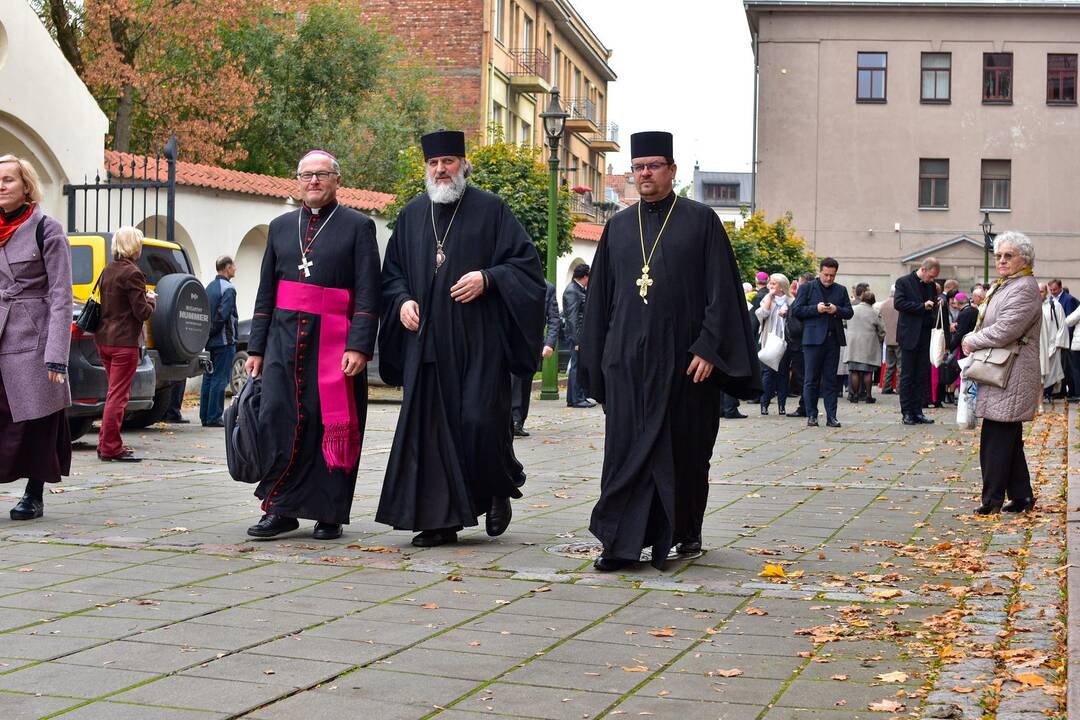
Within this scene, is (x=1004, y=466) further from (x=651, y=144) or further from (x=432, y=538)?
(x=432, y=538)

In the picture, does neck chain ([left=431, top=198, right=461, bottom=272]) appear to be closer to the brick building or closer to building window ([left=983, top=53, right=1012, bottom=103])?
the brick building

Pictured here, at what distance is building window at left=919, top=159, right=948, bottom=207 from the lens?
48.1 m

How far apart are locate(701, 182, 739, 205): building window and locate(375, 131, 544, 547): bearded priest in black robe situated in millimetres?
117048

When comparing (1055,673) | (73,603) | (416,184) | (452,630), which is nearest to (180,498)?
(73,603)

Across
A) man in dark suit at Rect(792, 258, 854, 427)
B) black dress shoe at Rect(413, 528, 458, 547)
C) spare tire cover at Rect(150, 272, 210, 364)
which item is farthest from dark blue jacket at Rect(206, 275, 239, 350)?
black dress shoe at Rect(413, 528, 458, 547)

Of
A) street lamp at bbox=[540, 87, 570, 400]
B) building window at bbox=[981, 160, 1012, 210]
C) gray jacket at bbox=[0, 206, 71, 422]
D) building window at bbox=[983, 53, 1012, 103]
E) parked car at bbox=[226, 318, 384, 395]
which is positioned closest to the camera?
gray jacket at bbox=[0, 206, 71, 422]

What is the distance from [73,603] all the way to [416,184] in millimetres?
20931

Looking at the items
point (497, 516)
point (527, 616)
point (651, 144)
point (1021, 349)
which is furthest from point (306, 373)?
point (1021, 349)

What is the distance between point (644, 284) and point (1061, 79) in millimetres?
45132

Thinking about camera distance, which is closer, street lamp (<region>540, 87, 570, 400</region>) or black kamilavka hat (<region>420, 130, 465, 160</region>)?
black kamilavka hat (<region>420, 130, 465, 160</region>)

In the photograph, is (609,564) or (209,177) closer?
(609,564)

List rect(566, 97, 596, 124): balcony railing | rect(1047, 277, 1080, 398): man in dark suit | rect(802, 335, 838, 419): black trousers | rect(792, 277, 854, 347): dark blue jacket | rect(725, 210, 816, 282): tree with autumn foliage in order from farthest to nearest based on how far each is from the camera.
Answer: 1. rect(566, 97, 596, 124): balcony railing
2. rect(725, 210, 816, 282): tree with autumn foliage
3. rect(1047, 277, 1080, 398): man in dark suit
4. rect(802, 335, 838, 419): black trousers
5. rect(792, 277, 854, 347): dark blue jacket

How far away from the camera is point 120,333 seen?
11.8 metres

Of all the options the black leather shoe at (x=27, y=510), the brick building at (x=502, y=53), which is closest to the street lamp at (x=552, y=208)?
the black leather shoe at (x=27, y=510)
